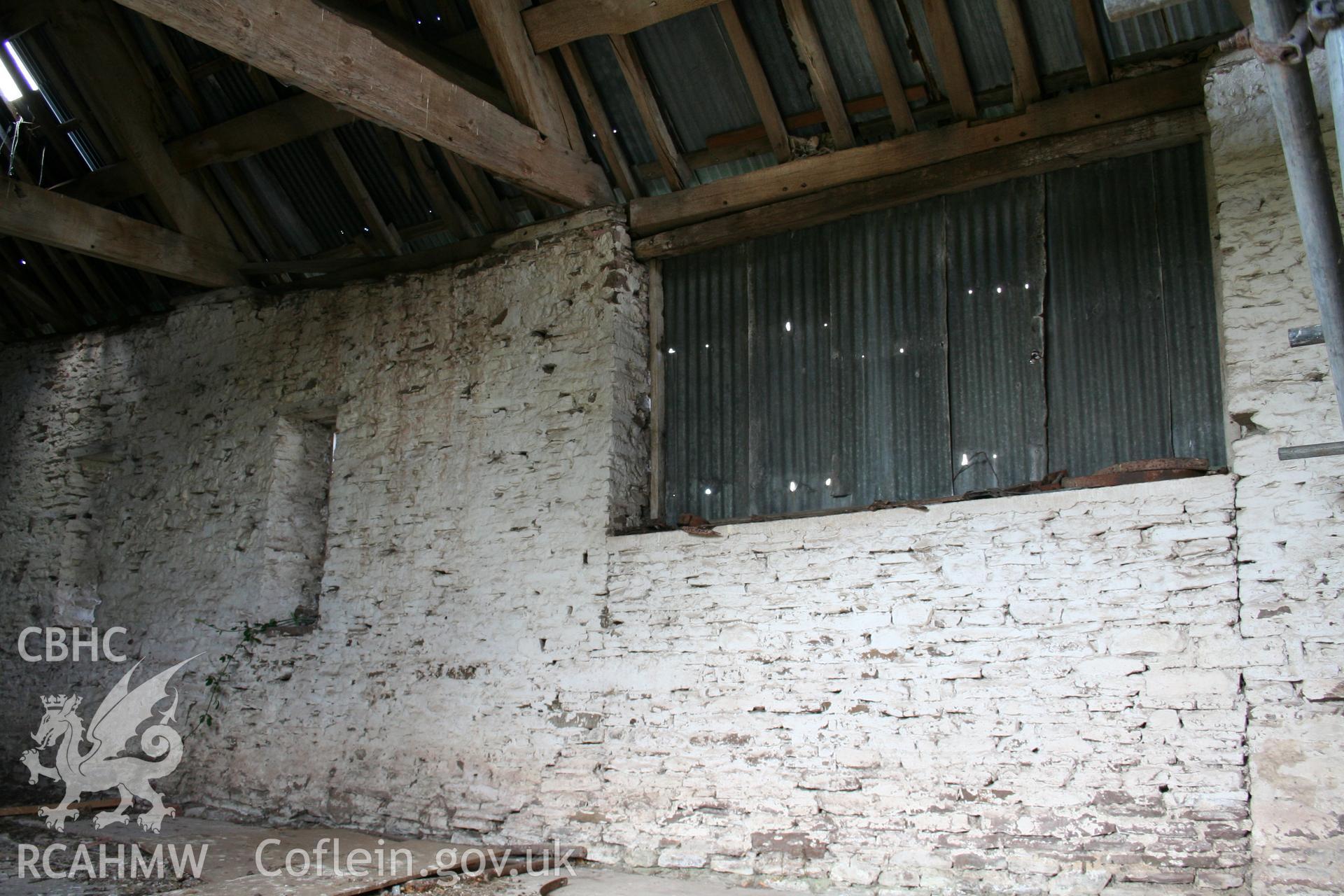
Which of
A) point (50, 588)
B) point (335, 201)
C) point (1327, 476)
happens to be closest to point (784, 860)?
point (1327, 476)

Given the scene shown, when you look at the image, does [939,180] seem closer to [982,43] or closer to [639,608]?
[982,43]

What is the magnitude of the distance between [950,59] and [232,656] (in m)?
5.60

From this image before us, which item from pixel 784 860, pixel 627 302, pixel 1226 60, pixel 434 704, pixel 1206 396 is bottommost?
pixel 784 860

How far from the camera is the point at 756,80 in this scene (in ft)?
17.0

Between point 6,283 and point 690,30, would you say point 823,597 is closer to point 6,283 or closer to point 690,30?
point 690,30

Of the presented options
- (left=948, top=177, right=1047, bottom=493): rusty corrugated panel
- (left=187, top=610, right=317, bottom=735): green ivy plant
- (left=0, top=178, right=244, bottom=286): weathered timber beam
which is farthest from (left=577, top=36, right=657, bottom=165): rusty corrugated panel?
(left=187, top=610, right=317, bottom=735): green ivy plant

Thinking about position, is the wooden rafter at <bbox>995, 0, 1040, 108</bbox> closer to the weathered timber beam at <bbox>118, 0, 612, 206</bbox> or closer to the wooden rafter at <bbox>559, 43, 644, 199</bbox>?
the wooden rafter at <bbox>559, 43, 644, 199</bbox>

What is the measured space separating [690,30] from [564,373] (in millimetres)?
2009

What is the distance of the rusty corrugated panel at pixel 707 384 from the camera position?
218 inches

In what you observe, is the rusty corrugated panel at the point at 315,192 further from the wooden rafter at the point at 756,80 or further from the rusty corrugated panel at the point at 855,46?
the rusty corrugated panel at the point at 855,46

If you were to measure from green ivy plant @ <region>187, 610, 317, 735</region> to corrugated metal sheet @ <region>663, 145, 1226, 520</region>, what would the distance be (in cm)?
277

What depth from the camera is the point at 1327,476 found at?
375 cm

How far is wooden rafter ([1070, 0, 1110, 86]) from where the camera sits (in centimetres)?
439

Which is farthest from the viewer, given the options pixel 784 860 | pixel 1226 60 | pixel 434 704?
pixel 434 704
